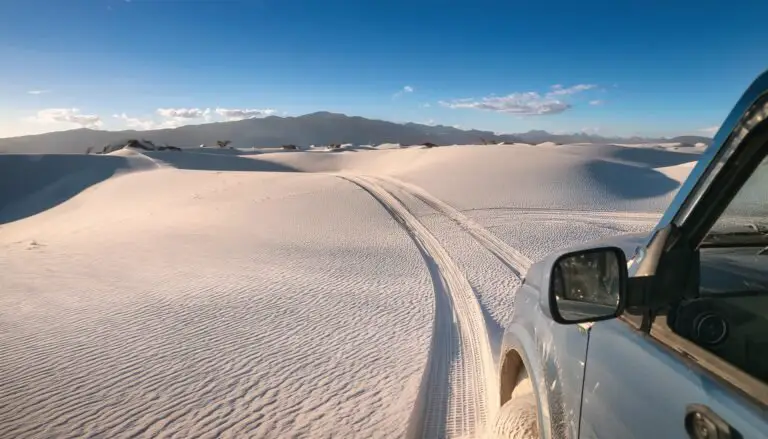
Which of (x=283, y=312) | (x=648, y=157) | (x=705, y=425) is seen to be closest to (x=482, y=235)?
(x=283, y=312)

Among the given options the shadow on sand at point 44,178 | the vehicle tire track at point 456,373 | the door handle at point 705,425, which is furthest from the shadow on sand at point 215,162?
the door handle at point 705,425

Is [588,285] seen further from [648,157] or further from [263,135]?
[263,135]

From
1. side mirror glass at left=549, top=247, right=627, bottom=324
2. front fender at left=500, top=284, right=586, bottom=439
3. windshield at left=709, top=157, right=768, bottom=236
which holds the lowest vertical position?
front fender at left=500, top=284, right=586, bottom=439

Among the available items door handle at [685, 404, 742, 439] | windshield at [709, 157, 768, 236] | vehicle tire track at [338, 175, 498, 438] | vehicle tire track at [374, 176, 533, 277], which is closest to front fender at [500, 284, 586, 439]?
door handle at [685, 404, 742, 439]

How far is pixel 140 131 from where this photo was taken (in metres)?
128

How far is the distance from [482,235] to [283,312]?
22.1 ft

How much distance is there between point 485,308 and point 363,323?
179cm

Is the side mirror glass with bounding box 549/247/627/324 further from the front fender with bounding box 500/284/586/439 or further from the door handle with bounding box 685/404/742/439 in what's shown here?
the door handle with bounding box 685/404/742/439

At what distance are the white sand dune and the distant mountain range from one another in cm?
9465

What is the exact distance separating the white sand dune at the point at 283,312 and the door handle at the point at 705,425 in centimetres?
290

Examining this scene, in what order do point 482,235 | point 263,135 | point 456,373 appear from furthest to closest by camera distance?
point 263,135, point 482,235, point 456,373

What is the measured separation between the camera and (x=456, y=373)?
4875 mm

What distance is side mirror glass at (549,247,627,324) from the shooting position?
1443 mm

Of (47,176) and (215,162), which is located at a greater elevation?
(215,162)
